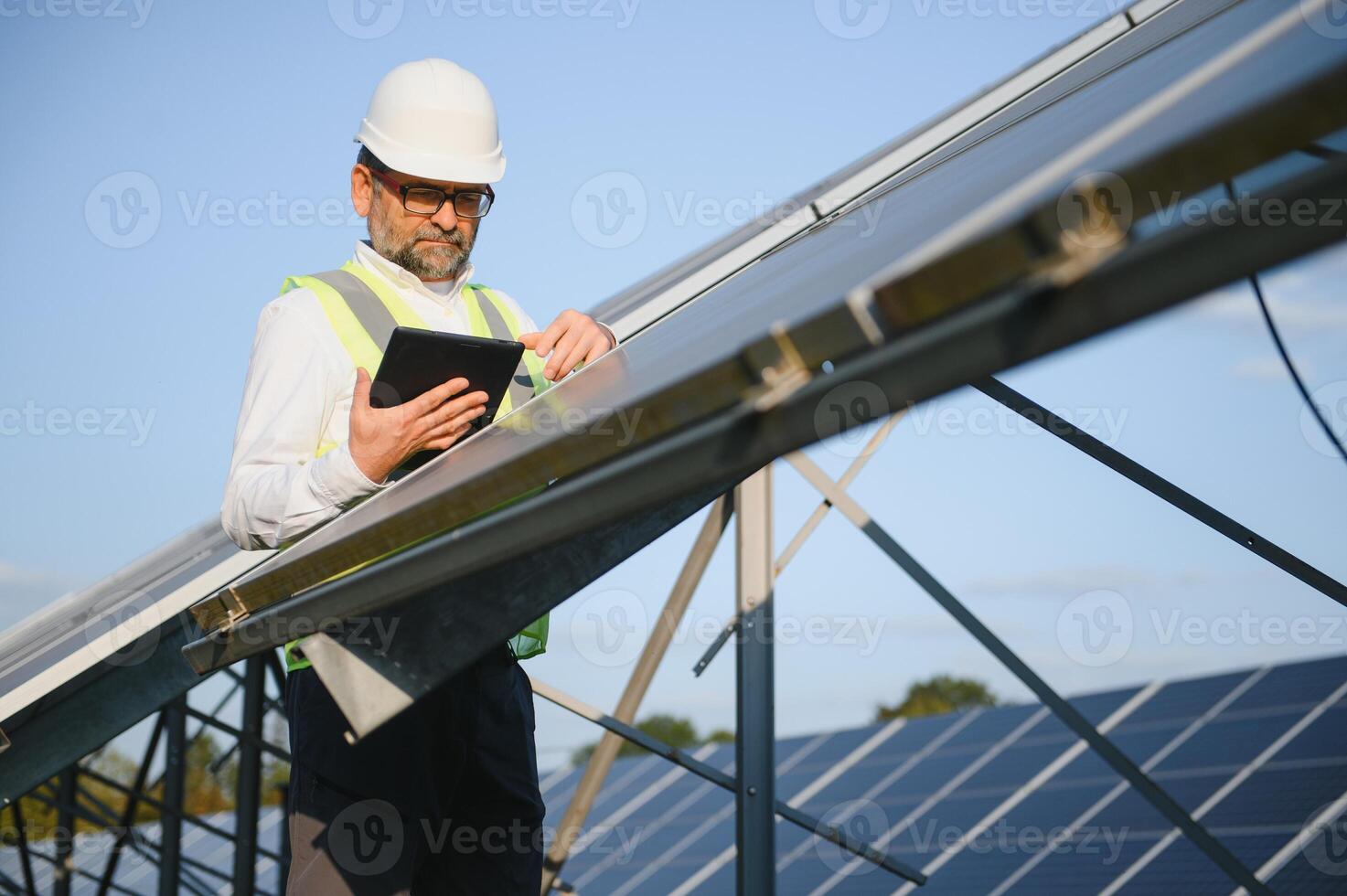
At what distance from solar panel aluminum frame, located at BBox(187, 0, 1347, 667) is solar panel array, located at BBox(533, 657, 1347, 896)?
525cm

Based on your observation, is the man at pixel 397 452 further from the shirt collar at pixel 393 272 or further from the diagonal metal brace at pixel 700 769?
the diagonal metal brace at pixel 700 769

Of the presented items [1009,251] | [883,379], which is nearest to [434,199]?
[883,379]

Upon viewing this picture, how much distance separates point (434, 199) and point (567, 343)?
1.57ft

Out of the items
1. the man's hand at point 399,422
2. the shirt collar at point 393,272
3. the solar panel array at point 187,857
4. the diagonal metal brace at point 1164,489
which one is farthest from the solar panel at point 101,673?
the solar panel array at point 187,857

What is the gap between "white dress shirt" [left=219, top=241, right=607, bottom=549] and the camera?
2.38 metres

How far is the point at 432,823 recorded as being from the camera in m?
2.49

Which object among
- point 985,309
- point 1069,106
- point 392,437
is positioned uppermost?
point 1069,106

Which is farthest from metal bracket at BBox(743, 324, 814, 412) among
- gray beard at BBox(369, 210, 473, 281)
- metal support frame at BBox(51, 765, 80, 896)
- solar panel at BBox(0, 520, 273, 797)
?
metal support frame at BBox(51, 765, 80, 896)

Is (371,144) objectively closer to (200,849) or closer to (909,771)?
(909,771)

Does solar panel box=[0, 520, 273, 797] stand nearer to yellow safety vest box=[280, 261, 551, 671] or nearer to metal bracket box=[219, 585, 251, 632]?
yellow safety vest box=[280, 261, 551, 671]

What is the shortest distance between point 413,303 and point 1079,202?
1.99 m

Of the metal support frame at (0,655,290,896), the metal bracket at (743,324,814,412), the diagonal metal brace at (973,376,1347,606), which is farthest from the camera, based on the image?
the metal support frame at (0,655,290,896)

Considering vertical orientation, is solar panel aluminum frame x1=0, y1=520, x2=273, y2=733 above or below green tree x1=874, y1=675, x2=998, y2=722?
below

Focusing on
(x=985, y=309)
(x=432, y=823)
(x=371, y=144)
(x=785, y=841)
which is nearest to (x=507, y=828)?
(x=432, y=823)
